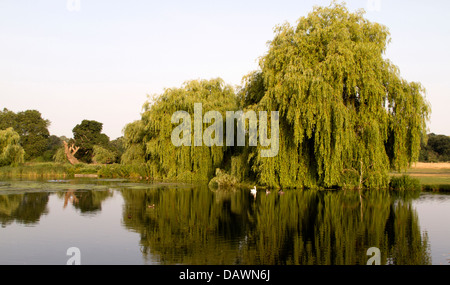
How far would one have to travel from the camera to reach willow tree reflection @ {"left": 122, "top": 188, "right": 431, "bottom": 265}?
8.88 meters

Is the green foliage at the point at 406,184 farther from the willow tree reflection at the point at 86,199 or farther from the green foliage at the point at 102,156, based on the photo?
the green foliage at the point at 102,156

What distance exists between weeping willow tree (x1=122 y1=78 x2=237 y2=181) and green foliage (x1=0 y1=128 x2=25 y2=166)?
17258 millimetres

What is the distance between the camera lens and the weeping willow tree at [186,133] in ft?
106

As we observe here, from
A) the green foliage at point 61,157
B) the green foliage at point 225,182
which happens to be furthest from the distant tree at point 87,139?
the green foliage at point 225,182

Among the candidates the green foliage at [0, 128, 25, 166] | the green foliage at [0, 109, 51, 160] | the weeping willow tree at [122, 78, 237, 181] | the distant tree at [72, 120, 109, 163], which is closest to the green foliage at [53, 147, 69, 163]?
the green foliage at [0, 128, 25, 166]

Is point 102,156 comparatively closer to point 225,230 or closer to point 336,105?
point 336,105

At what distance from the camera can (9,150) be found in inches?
1695

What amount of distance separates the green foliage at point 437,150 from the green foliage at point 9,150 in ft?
199

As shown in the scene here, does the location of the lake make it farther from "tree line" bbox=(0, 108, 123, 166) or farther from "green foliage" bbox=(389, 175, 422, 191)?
"tree line" bbox=(0, 108, 123, 166)

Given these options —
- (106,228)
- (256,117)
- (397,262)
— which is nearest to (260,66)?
(256,117)

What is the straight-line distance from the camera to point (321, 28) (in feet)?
79.5
